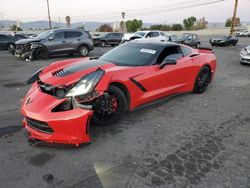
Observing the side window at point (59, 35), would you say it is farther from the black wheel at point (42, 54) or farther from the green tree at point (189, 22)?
the green tree at point (189, 22)

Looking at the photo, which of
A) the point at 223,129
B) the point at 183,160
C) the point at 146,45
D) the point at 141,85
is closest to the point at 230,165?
the point at 183,160

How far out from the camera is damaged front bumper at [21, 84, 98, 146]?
3.28 metres

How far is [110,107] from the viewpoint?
13.4 ft

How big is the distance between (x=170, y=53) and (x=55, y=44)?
400 inches

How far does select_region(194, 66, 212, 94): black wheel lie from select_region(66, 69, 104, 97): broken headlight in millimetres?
3190

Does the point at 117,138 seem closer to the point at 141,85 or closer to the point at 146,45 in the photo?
the point at 141,85

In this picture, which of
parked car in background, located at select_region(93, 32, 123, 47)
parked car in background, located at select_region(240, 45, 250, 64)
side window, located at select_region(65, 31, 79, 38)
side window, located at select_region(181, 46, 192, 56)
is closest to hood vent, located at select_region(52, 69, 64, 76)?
side window, located at select_region(181, 46, 192, 56)

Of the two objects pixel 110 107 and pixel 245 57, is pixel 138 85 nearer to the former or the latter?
pixel 110 107

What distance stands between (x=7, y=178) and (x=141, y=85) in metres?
2.53

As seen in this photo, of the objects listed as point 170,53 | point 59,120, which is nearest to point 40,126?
point 59,120

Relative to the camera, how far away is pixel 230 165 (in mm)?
3160

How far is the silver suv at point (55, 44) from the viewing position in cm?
1359

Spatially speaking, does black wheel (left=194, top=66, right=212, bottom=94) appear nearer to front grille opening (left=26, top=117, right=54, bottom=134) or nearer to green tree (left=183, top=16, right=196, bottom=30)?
front grille opening (left=26, top=117, right=54, bottom=134)

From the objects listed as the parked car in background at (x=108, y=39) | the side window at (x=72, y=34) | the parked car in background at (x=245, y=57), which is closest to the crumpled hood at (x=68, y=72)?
the parked car in background at (x=245, y=57)
